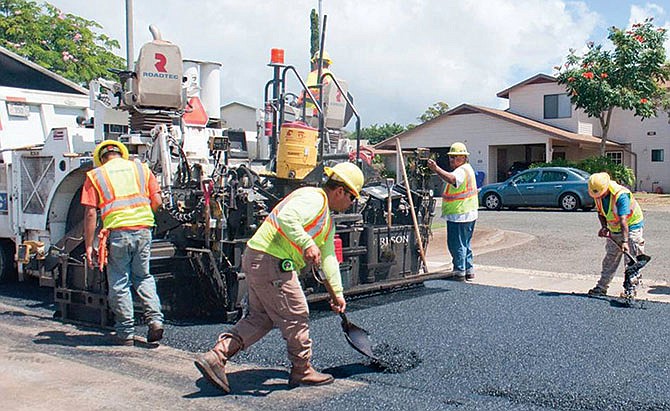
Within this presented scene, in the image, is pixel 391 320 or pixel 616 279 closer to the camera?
pixel 391 320

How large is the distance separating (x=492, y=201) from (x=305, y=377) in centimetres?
1659

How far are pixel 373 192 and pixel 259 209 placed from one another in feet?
4.99

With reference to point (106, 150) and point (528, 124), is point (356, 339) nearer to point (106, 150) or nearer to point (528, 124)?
point (106, 150)

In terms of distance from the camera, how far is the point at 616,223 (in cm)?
719

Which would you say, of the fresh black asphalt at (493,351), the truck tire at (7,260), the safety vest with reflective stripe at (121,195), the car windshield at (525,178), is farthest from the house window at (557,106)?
the safety vest with reflective stripe at (121,195)

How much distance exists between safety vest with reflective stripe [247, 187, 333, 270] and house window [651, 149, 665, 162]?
2786cm

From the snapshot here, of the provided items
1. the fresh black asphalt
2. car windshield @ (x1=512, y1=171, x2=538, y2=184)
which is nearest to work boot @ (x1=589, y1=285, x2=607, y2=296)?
the fresh black asphalt

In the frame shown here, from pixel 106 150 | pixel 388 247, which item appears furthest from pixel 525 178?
pixel 106 150

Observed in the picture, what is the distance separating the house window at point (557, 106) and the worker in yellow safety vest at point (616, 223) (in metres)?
23.5

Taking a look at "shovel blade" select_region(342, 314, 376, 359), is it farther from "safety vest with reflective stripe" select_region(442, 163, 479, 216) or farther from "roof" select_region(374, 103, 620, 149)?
"roof" select_region(374, 103, 620, 149)

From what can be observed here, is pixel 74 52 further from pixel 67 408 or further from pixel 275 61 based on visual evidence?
pixel 67 408

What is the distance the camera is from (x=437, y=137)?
3119cm

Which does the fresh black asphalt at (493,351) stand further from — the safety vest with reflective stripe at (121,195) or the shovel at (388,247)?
the safety vest with reflective stripe at (121,195)

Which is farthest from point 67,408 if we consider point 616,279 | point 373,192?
point 616,279
